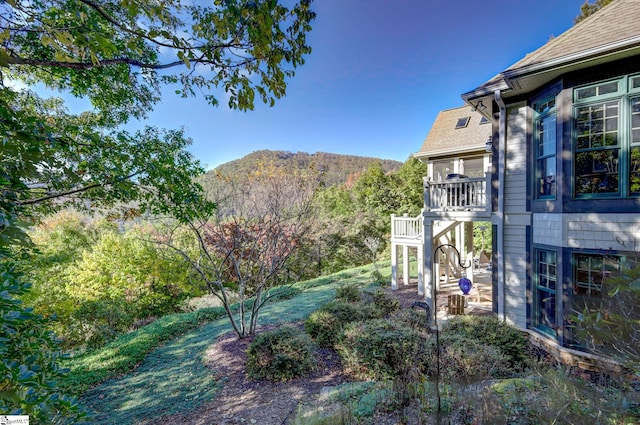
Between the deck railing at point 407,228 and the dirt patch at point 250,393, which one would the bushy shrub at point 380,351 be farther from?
the deck railing at point 407,228

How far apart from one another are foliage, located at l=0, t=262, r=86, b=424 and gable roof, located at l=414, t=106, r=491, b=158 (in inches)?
444

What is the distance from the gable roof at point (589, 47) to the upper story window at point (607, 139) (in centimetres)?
49

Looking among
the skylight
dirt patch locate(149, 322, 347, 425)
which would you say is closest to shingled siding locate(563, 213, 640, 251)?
dirt patch locate(149, 322, 347, 425)

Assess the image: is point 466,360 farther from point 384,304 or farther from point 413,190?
point 413,190

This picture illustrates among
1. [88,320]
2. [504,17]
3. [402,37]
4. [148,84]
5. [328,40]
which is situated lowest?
[88,320]

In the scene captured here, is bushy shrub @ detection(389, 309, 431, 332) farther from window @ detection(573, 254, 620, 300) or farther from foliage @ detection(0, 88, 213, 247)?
foliage @ detection(0, 88, 213, 247)

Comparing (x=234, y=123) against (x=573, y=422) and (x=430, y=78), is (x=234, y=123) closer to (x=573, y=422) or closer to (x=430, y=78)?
(x=430, y=78)

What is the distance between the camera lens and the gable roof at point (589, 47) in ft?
14.6

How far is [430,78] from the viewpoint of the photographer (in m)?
13.4

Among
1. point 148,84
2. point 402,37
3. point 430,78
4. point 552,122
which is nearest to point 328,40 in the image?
point 402,37

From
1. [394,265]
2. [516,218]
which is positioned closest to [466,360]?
[516,218]

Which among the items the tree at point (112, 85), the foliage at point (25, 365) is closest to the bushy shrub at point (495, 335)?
the tree at point (112, 85)

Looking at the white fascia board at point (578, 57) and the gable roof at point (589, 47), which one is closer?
the white fascia board at point (578, 57)

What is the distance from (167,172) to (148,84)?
2.16 m
